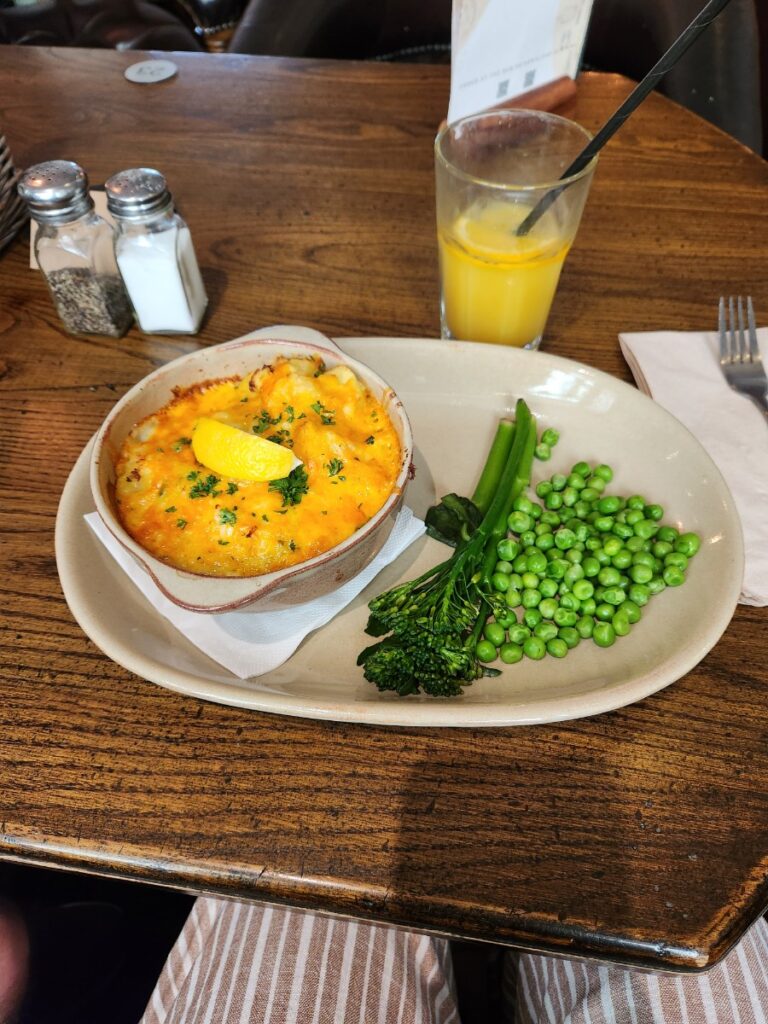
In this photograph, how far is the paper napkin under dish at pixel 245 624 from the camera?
1079 millimetres

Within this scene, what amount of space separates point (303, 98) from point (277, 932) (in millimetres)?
2334

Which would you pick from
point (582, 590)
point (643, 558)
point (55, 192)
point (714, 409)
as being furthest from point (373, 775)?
point (55, 192)

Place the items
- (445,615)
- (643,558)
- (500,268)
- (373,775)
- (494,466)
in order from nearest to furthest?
(373,775), (445,615), (643,558), (494,466), (500,268)

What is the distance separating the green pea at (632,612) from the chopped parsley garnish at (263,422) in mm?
652

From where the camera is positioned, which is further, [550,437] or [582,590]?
[550,437]

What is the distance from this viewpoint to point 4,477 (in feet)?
4.42

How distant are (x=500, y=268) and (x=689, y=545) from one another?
669 millimetres

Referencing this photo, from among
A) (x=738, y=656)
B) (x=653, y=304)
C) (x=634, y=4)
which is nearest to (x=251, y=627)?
(x=738, y=656)

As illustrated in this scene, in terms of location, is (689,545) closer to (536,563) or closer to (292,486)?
(536,563)

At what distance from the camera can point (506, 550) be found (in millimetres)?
1212

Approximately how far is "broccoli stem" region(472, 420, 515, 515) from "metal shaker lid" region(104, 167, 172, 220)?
2.65 ft

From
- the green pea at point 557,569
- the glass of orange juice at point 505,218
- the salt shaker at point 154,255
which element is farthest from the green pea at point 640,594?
the salt shaker at point 154,255

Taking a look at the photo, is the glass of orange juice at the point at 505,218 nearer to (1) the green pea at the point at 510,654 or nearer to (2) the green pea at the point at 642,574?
(2) the green pea at the point at 642,574

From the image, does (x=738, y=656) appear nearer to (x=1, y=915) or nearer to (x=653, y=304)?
(x=653, y=304)
